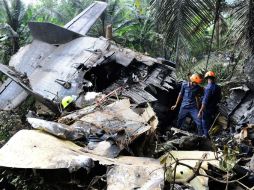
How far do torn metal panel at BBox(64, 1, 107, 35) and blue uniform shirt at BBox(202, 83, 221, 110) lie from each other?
14.4 ft

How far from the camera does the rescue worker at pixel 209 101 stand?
703cm

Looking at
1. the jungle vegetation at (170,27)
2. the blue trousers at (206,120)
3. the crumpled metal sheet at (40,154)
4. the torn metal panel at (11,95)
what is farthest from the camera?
the torn metal panel at (11,95)

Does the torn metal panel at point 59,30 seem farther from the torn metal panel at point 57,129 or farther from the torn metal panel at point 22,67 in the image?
the torn metal panel at point 57,129

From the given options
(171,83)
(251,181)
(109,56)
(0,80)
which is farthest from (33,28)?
(251,181)

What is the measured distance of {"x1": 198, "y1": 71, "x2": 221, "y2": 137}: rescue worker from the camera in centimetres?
703

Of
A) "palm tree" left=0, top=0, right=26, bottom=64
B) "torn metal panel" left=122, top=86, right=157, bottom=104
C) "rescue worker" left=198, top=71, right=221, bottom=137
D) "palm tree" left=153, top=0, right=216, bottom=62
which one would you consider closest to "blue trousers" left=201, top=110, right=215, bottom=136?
"rescue worker" left=198, top=71, right=221, bottom=137

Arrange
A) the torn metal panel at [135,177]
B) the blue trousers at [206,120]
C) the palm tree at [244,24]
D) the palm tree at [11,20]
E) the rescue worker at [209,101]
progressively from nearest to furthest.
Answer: the torn metal panel at [135,177]
the palm tree at [244,24]
the rescue worker at [209,101]
the blue trousers at [206,120]
the palm tree at [11,20]

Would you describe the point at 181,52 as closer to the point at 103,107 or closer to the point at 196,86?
the point at 196,86

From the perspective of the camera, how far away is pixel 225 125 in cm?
794

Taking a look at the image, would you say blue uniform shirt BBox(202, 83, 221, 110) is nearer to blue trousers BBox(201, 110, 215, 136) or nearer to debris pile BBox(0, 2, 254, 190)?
blue trousers BBox(201, 110, 215, 136)

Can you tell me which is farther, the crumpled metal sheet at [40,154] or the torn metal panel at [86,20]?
the torn metal panel at [86,20]

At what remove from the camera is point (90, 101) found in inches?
255

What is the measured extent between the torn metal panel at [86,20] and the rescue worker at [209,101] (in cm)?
435

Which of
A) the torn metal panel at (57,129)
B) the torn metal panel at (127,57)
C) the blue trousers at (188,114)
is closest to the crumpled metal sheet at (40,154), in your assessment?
the torn metal panel at (57,129)
